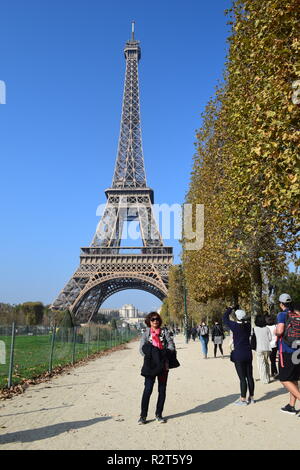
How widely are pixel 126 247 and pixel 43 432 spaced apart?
6264 centimetres

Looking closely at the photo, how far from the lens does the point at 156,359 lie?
6.65 metres

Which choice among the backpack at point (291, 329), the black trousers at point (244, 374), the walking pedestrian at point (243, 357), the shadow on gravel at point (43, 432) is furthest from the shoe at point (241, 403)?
the shadow on gravel at point (43, 432)

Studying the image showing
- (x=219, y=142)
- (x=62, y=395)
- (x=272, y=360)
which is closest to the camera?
(x=62, y=395)

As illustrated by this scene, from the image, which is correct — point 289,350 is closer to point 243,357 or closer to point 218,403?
point 243,357

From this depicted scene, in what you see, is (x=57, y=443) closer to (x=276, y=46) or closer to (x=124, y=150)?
(x=276, y=46)

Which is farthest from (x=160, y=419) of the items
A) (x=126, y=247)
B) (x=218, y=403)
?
(x=126, y=247)

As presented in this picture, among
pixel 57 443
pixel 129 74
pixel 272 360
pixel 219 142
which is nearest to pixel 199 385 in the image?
pixel 272 360

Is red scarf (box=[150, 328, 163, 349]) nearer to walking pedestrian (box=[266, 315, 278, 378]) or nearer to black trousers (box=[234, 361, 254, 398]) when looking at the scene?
black trousers (box=[234, 361, 254, 398])

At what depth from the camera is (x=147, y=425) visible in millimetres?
6387

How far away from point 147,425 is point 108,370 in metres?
9.26

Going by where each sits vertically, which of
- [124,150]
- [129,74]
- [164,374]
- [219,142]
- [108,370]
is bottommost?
[108,370]

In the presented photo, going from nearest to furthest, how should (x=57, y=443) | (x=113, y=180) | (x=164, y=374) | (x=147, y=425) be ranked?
(x=57, y=443) → (x=147, y=425) → (x=164, y=374) → (x=113, y=180)

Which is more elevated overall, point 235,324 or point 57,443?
point 235,324

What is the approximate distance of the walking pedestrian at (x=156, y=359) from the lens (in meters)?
6.60
